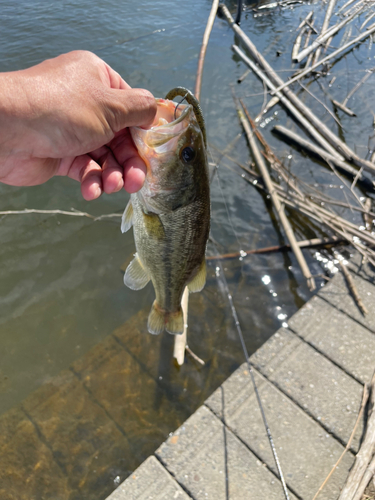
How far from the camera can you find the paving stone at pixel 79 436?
12.1 ft

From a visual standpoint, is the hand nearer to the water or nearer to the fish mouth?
the fish mouth

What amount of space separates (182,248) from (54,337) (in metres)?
3.33

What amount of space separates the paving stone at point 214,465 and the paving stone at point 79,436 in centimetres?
97

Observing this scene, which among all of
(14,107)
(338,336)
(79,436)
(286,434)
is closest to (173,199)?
(14,107)

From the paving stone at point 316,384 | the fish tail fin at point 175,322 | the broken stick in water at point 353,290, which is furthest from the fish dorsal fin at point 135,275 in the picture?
the broken stick in water at point 353,290

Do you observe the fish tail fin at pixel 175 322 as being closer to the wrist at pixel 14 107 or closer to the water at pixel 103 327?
the wrist at pixel 14 107

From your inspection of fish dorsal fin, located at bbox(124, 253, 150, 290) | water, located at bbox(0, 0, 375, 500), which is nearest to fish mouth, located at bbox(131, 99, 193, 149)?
fish dorsal fin, located at bbox(124, 253, 150, 290)

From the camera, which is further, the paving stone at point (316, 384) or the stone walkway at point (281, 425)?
the paving stone at point (316, 384)

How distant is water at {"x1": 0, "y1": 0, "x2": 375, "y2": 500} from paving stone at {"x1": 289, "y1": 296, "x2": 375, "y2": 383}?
862 millimetres

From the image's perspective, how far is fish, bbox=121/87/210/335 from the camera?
6.52 feet

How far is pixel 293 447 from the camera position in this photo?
321cm

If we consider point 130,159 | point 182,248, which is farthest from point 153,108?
point 182,248

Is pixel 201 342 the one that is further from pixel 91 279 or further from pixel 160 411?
pixel 91 279

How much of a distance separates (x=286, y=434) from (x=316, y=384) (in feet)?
2.10
